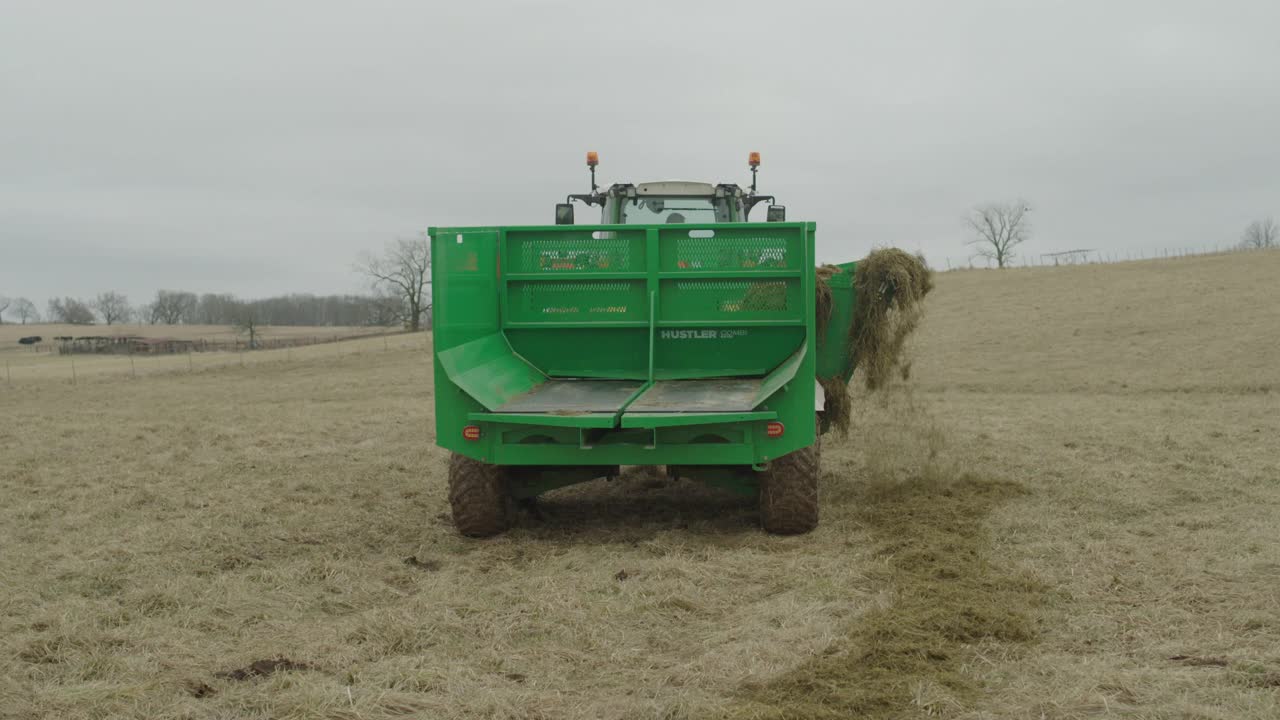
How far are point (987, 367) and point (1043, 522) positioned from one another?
14.4 metres

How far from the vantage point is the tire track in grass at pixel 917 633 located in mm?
3742

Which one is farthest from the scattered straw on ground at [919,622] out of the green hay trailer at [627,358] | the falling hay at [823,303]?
the falling hay at [823,303]

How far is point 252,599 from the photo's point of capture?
5.27 m

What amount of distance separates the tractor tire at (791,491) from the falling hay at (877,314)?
165 cm

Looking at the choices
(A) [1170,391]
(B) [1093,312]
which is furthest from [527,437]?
(B) [1093,312]

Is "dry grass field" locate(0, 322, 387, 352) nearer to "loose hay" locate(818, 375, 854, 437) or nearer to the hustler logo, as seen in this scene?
"loose hay" locate(818, 375, 854, 437)

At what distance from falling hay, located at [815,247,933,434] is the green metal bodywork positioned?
951 mm

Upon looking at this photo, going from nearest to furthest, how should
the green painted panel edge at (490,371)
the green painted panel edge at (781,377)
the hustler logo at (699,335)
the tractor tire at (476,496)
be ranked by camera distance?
the green painted panel edge at (781,377), the green painted panel edge at (490,371), the tractor tire at (476,496), the hustler logo at (699,335)

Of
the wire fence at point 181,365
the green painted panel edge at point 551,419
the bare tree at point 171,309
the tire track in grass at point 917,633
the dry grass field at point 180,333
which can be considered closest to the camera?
the tire track in grass at point 917,633

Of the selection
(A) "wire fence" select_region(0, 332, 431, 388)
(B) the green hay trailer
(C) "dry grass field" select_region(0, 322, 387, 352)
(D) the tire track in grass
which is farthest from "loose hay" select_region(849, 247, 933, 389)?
(C) "dry grass field" select_region(0, 322, 387, 352)

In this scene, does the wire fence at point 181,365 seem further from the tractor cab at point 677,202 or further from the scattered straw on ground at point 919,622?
the scattered straw on ground at point 919,622

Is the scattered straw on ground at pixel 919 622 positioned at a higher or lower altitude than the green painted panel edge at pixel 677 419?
lower

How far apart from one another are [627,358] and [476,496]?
1567 millimetres

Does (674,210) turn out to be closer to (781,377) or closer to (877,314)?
(877,314)
